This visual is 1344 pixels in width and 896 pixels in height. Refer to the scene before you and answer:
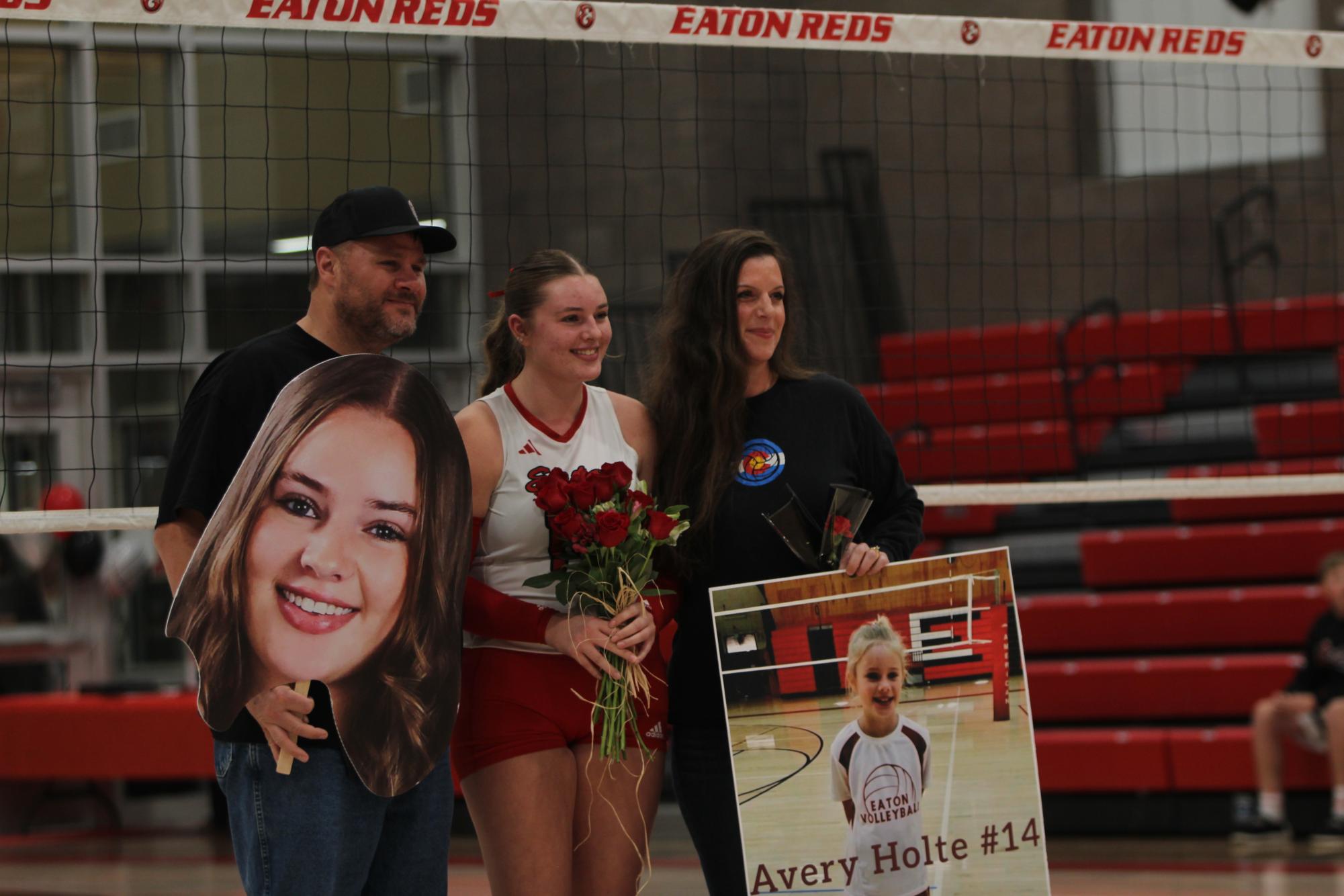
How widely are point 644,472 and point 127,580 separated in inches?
345

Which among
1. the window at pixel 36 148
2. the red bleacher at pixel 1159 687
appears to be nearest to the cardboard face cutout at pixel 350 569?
the red bleacher at pixel 1159 687

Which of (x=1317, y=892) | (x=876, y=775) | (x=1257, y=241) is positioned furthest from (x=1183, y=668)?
(x=876, y=775)

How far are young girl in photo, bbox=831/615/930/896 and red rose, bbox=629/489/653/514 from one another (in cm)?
50

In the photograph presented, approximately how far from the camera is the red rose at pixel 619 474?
8.84ft

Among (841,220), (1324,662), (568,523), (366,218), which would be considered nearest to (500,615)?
(568,523)

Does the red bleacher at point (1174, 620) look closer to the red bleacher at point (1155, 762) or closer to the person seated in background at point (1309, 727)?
the red bleacher at point (1155, 762)

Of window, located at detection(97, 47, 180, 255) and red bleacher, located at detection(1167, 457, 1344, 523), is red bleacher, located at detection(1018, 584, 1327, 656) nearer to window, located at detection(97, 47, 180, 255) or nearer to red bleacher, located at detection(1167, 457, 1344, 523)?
red bleacher, located at detection(1167, 457, 1344, 523)

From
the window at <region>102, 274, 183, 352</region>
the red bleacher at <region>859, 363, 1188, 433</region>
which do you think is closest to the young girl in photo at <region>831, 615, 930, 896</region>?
the red bleacher at <region>859, 363, 1188, 433</region>

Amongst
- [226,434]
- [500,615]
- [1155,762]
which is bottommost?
[1155,762]

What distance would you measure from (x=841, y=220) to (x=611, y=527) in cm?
805

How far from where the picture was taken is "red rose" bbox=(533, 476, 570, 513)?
265 cm

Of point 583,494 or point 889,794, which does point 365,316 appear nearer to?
point 583,494

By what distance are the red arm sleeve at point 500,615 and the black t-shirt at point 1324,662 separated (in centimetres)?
498

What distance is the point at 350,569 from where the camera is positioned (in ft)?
8.33
